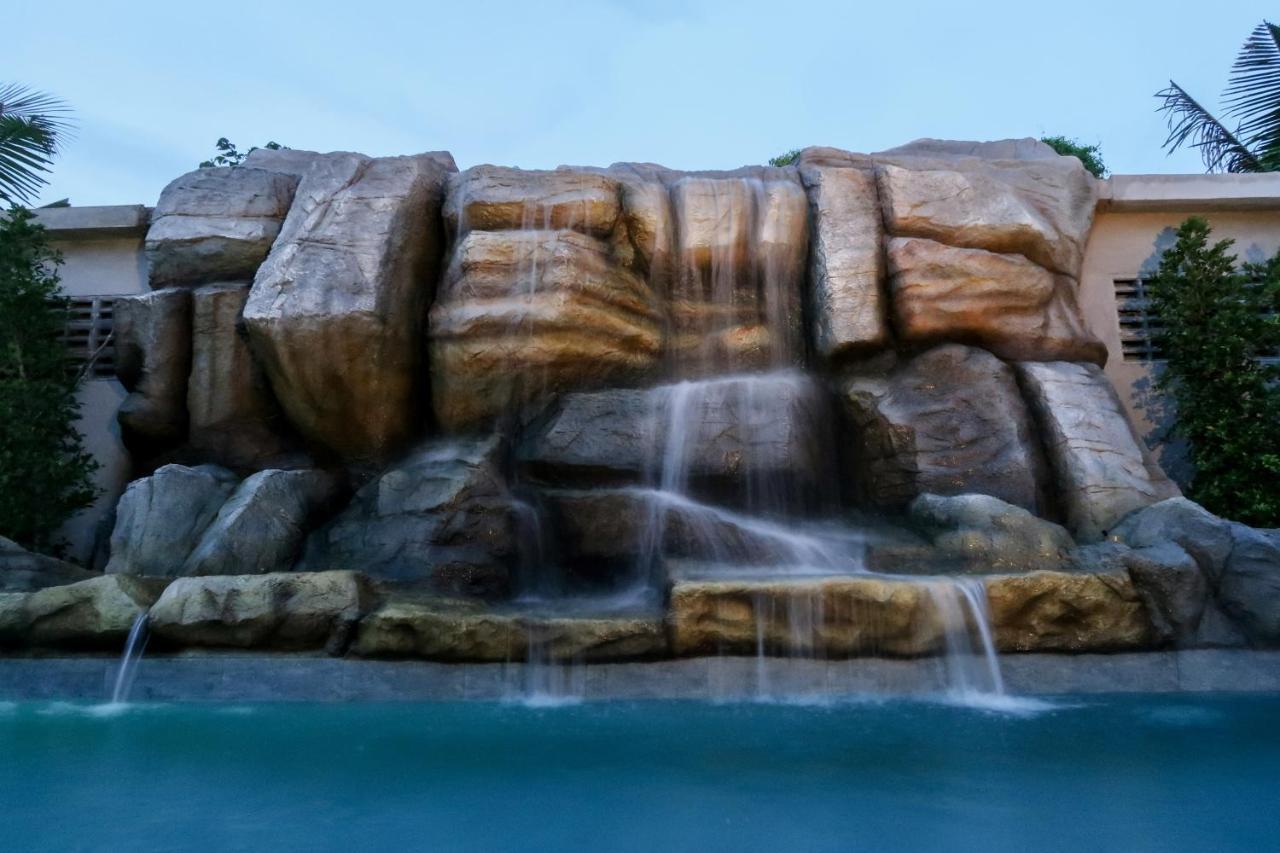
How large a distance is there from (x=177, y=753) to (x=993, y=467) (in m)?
5.72

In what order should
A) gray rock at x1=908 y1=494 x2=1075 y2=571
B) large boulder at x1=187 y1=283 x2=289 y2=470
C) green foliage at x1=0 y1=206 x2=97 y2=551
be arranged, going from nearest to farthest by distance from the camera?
gray rock at x1=908 y1=494 x2=1075 y2=571
large boulder at x1=187 y1=283 x2=289 y2=470
green foliage at x1=0 y1=206 x2=97 y2=551

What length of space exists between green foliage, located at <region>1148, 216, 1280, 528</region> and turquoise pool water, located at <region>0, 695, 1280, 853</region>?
11.5ft

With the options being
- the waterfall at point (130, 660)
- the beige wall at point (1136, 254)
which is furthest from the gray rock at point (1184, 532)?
the waterfall at point (130, 660)

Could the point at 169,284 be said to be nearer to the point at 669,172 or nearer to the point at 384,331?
the point at 384,331

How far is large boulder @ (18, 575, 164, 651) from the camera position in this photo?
5676 millimetres

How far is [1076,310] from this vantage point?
8625 millimetres

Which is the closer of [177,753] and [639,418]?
[177,753]

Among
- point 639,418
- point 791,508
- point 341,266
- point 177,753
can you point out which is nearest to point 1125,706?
point 791,508

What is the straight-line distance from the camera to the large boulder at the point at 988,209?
331 inches

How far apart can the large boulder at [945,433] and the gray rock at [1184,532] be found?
0.80m

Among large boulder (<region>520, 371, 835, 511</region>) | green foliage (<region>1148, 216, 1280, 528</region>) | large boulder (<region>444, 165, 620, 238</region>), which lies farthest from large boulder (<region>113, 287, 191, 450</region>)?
green foliage (<region>1148, 216, 1280, 528</region>)

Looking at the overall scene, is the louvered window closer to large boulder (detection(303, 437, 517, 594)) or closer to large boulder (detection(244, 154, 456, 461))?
large boulder (detection(244, 154, 456, 461))

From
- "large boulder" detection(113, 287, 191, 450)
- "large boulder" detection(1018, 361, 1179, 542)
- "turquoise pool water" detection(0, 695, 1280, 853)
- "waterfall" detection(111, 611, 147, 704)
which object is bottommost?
"turquoise pool water" detection(0, 695, 1280, 853)

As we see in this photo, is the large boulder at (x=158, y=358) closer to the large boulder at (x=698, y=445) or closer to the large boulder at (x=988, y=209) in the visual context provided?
the large boulder at (x=698, y=445)
